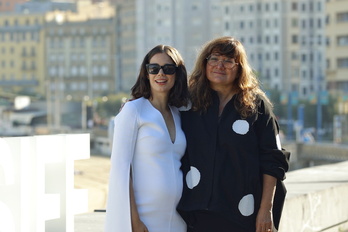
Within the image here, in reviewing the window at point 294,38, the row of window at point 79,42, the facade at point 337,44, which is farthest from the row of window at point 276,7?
the row of window at point 79,42

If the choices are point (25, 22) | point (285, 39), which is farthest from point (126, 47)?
point (285, 39)

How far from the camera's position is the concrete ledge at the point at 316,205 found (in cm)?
742

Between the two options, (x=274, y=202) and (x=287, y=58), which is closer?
(x=274, y=202)

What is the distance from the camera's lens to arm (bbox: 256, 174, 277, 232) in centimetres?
500

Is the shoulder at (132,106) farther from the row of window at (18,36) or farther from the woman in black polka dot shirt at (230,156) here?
the row of window at (18,36)

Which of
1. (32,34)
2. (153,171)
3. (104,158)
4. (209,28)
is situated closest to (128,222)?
(153,171)

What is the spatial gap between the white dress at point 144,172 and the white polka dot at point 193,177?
60 millimetres

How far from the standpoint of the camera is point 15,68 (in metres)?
159

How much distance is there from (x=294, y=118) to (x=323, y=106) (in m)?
8.12

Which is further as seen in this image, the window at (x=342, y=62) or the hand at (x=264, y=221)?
the window at (x=342, y=62)

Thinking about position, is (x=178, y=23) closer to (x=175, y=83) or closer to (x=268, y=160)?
(x=175, y=83)

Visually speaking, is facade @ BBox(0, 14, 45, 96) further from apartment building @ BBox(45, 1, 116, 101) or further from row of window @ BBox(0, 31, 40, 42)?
apartment building @ BBox(45, 1, 116, 101)

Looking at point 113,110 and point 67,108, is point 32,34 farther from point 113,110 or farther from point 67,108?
point 113,110

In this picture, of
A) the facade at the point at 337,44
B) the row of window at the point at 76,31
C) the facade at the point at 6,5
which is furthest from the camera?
the facade at the point at 6,5
